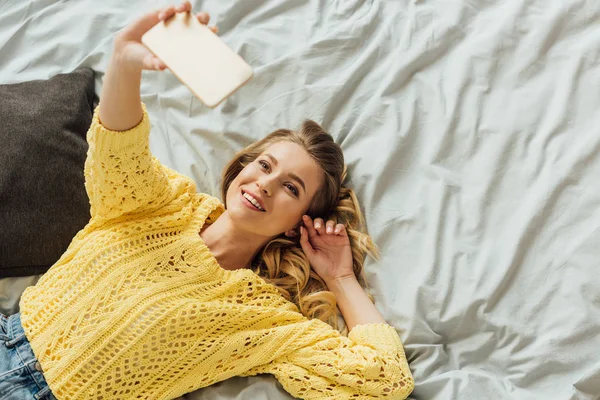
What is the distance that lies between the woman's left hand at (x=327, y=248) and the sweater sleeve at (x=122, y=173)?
34 cm

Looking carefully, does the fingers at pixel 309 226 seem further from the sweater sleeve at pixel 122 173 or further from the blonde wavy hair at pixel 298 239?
the sweater sleeve at pixel 122 173

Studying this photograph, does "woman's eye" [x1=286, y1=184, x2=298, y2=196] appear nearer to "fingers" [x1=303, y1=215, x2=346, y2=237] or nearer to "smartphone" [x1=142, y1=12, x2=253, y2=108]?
"fingers" [x1=303, y1=215, x2=346, y2=237]

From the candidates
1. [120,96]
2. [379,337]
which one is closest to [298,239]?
[379,337]

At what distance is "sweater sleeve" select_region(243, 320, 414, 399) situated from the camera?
4.34 ft

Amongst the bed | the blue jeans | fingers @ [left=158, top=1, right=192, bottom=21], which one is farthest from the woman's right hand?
the blue jeans

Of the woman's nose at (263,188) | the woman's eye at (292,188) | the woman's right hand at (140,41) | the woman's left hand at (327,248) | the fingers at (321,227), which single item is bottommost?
the woman's left hand at (327,248)

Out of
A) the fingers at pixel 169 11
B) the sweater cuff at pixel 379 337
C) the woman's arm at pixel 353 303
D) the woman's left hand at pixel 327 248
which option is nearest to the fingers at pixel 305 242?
the woman's left hand at pixel 327 248

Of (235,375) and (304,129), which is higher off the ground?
(304,129)

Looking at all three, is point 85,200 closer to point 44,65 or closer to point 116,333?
point 116,333

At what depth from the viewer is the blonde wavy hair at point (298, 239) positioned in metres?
1.51

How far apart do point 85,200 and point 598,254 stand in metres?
1.15

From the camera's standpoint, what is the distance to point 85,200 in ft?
5.07

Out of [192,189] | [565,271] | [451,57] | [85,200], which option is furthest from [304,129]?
[565,271]

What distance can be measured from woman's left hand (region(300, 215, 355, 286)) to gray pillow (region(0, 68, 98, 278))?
1.75 feet
